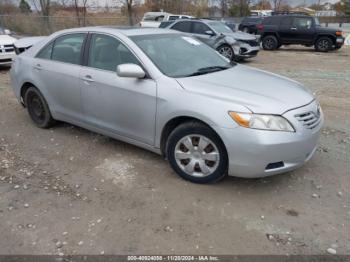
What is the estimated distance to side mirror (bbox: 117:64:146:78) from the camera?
362cm

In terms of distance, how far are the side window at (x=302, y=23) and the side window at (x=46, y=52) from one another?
14239 mm

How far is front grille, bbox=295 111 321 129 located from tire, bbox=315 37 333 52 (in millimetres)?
14296

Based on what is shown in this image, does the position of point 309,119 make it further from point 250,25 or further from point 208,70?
point 250,25

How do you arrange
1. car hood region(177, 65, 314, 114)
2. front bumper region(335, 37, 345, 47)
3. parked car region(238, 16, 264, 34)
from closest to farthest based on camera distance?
car hood region(177, 65, 314, 114) → front bumper region(335, 37, 345, 47) → parked car region(238, 16, 264, 34)

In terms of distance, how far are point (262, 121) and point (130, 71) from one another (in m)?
1.48

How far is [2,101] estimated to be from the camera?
6949 mm

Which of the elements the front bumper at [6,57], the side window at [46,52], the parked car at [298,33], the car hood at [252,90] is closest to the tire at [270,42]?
the parked car at [298,33]

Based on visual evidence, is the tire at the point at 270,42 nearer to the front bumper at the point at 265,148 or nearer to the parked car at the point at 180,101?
the parked car at the point at 180,101

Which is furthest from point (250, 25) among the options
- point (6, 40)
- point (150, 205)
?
point (150, 205)

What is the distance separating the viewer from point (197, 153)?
3484mm

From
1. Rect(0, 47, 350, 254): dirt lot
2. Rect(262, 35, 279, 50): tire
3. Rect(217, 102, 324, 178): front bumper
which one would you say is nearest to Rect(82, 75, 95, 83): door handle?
Rect(0, 47, 350, 254): dirt lot

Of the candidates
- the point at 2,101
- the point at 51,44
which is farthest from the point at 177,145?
the point at 2,101

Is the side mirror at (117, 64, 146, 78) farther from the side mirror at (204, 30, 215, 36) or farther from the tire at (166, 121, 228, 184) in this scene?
the side mirror at (204, 30, 215, 36)

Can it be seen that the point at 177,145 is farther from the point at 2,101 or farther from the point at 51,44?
the point at 2,101
